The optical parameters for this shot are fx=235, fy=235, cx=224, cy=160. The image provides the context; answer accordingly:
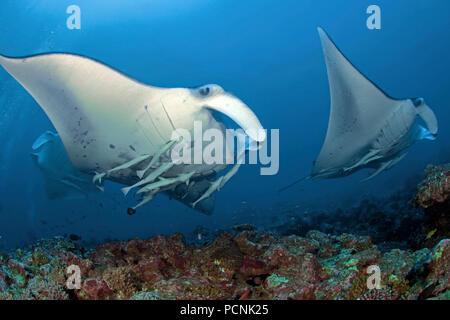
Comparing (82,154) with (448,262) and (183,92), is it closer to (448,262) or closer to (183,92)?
(183,92)

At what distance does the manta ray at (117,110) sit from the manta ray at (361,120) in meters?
2.42

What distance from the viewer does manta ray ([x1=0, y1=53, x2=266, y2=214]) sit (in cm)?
307

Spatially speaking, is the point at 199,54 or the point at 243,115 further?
the point at 199,54

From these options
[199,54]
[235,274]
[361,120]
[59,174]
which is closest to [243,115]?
[235,274]

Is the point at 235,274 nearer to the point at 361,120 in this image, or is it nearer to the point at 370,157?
the point at 361,120

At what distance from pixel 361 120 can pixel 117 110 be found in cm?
472

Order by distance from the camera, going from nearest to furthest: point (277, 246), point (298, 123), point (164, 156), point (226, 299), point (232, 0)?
point (226, 299) → point (277, 246) → point (164, 156) → point (232, 0) → point (298, 123)

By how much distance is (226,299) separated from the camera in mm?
2412

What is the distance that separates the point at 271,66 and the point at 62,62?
201ft

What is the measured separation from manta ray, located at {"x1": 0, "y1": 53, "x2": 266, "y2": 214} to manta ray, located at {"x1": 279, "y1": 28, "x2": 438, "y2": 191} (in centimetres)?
242

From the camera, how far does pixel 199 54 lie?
53219 mm

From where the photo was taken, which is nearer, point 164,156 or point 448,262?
point 448,262

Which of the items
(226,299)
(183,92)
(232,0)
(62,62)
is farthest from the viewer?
(232,0)

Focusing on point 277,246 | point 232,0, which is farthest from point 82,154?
point 232,0
